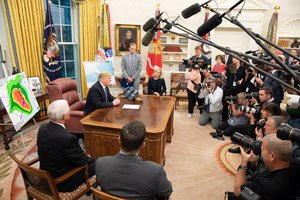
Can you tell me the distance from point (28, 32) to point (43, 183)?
3.65 metres

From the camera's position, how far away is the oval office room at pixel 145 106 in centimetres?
148

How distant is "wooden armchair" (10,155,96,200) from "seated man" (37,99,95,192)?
0.06 metres

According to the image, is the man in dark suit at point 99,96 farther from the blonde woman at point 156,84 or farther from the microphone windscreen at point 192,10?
the microphone windscreen at point 192,10

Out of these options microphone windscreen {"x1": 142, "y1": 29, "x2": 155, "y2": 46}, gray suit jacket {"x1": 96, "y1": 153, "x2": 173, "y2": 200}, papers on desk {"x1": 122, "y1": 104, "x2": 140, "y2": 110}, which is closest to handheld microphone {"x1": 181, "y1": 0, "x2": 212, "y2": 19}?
microphone windscreen {"x1": 142, "y1": 29, "x2": 155, "y2": 46}

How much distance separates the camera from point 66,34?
5.67 meters

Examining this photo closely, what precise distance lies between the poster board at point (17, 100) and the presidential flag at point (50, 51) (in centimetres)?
174

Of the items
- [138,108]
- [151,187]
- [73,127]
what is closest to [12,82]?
[73,127]

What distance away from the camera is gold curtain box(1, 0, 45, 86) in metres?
4.20

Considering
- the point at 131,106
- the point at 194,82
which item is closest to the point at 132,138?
the point at 131,106

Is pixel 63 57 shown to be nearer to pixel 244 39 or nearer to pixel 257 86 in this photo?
pixel 257 86

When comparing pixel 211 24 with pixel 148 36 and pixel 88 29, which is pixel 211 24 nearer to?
pixel 148 36

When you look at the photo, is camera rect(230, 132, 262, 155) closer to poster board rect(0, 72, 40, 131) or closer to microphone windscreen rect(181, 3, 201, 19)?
microphone windscreen rect(181, 3, 201, 19)

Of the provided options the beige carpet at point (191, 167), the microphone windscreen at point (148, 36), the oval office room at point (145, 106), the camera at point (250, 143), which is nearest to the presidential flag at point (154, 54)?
the oval office room at point (145, 106)

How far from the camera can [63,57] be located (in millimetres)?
5684
